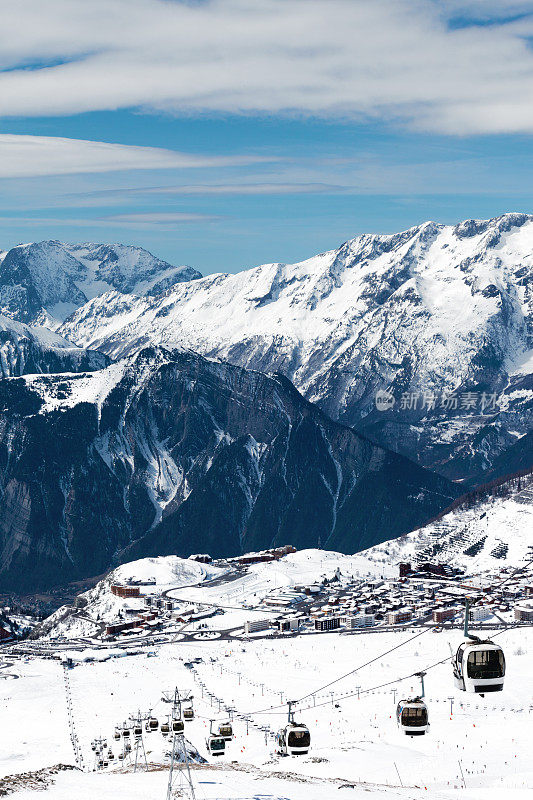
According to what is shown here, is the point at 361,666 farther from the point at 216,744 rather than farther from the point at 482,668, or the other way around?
the point at 482,668

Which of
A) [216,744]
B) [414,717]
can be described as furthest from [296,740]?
[216,744]

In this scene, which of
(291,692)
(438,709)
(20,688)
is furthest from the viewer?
A: (20,688)

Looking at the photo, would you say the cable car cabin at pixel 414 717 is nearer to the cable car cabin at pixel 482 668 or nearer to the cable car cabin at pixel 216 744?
the cable car cabin at pixel 482 668

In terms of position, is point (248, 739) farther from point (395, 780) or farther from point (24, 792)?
point (24, 792)

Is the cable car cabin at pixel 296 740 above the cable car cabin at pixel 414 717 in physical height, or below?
below

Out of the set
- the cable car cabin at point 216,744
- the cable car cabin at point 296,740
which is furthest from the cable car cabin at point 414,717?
the cable car cabin at point 216,744

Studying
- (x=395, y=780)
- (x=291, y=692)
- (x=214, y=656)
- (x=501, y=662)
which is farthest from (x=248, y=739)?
(x=214, y=656)

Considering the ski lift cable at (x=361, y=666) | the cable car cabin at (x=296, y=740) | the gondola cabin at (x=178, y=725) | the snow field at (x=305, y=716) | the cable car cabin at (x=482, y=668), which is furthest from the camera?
the ski lift cable at (x=361, y=666)

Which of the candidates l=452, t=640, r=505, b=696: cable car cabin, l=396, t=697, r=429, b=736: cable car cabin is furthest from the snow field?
l=452, t=640, r=505, b=696: cable car cabin
